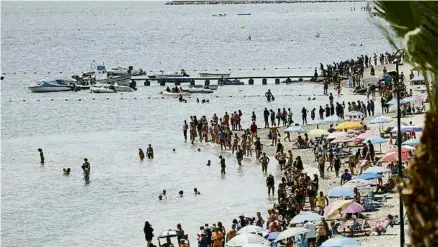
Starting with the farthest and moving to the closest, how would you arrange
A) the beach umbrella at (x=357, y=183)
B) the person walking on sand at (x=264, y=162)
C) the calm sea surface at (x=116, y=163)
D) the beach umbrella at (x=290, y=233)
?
the person walking on sand at (x=264, y=162) < the calm sea surface at (x=116, y=163) < the beach umbrella at (x=357, y=183) < the beach umbrella at (x=290, y=233)

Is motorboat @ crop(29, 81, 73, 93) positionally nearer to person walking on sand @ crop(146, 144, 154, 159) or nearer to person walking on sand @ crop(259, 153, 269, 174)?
person walking on sand @ crop(146, 144, 154, 159)

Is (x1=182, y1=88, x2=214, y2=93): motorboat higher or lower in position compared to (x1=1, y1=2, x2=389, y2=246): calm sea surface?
higher

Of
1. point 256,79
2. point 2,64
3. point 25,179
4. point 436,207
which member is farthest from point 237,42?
point 436,207

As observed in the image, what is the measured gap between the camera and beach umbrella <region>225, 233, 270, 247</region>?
25734 millimetres

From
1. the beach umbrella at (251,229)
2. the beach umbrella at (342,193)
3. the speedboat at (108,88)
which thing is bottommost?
the beach umbrella at (251,229)

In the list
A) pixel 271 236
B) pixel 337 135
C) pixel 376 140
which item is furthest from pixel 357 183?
pixel 337 135

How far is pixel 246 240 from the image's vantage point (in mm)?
25875

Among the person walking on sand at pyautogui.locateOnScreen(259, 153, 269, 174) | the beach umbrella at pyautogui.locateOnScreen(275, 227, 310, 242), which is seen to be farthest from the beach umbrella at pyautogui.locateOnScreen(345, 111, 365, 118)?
the beach umbrella at pyautogui.locateOnScreen(275, 227, 310, 242)

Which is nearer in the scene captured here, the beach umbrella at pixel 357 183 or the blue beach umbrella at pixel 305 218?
the blue beach umbrella at pixel 305 218

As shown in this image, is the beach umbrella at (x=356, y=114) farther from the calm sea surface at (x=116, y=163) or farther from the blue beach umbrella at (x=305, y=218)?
the blue beach umbrella at (x=305, y=218)

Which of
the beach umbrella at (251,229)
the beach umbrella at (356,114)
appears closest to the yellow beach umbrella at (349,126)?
the beach umbrella at (356,114)

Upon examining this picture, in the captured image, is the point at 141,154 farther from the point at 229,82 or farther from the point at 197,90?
the point at 229,82

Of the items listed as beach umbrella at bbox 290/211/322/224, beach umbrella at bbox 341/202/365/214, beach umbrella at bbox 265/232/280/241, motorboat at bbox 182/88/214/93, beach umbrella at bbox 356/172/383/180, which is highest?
motorboat at bbox 182/88/214/93

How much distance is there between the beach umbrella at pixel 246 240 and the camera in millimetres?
25734
